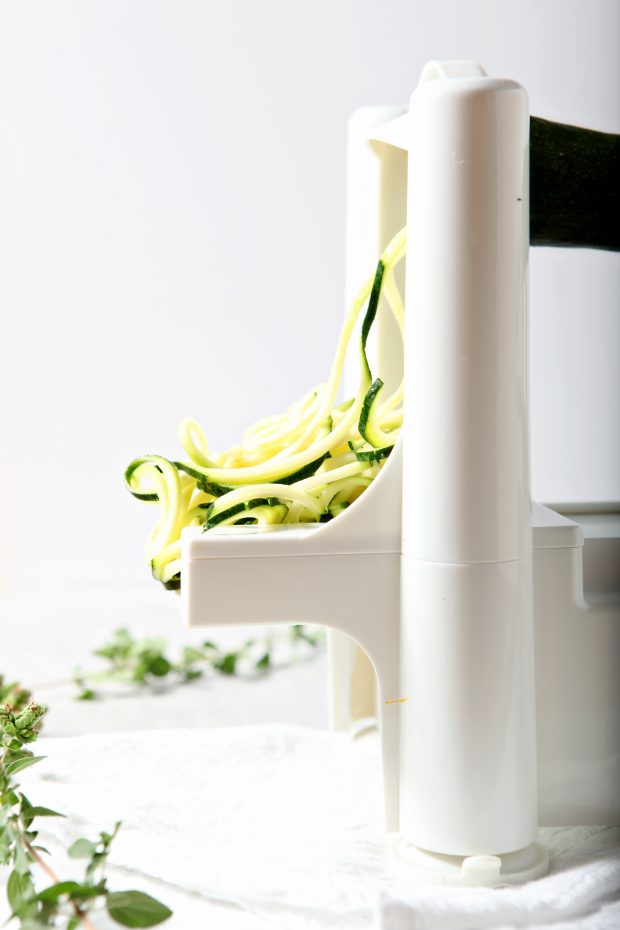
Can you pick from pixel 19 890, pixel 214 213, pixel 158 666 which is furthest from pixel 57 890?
pixel 214 213

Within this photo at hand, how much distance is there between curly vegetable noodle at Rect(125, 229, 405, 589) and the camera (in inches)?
23.6

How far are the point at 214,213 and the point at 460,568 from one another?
1314mm

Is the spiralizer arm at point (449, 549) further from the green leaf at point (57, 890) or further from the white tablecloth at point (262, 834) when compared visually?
the green leaf at point (57, 890)

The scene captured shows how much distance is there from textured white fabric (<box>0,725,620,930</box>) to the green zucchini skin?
1.28 feet

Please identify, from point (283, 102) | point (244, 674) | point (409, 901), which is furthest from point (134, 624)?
point (409, 901)

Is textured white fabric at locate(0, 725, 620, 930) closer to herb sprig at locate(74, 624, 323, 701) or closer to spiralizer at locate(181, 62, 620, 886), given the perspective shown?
spiralizer at locate(181, 62, 620, 886)

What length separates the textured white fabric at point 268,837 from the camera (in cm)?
53

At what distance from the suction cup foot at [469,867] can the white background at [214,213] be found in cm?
108

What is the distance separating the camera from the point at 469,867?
A: 0.55 m

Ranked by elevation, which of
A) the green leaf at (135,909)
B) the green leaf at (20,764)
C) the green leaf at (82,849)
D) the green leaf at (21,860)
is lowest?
the green leaf at (135,909)

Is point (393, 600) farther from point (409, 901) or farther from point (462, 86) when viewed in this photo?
point (462, 86)

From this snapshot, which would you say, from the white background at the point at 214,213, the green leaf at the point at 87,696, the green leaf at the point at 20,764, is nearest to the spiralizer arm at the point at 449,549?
the green leaf at the point at 20,764

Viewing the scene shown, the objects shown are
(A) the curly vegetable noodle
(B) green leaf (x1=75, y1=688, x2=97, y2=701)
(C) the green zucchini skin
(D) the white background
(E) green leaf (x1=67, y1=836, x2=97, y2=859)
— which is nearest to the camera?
(E) green leaf (x1=67, y1=836, x2=97, y2=859)

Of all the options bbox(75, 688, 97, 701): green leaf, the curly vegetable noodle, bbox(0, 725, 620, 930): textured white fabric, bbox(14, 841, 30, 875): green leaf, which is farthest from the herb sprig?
bbox(14, 841, 30, 875): green leaf
